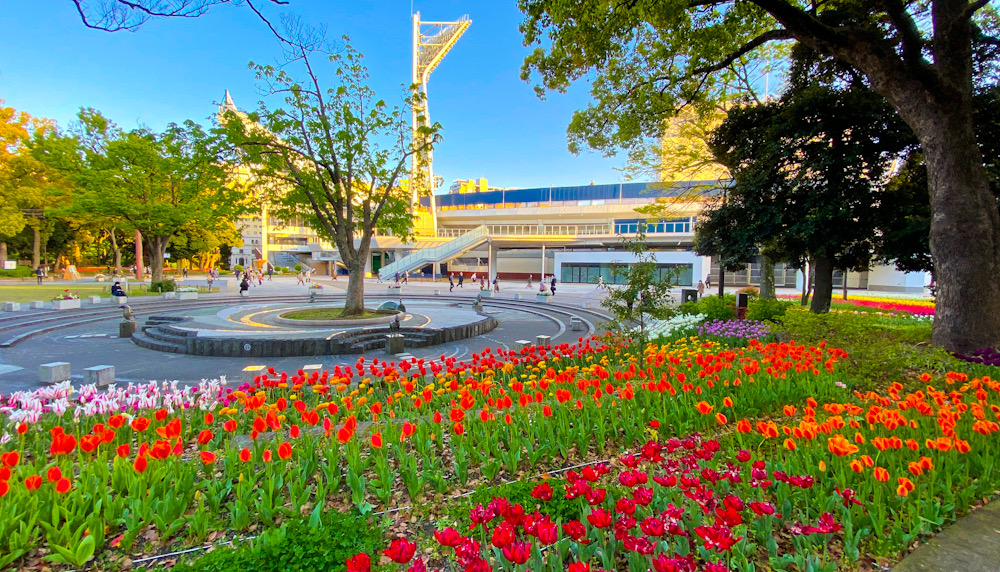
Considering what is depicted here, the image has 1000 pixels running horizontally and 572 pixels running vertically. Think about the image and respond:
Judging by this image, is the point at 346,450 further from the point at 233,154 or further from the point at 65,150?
the point at 65,150

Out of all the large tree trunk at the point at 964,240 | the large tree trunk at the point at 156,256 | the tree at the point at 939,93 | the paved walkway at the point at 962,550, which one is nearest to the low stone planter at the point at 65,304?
the large tree trunk at the point at 156,256

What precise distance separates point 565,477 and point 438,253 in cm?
3959

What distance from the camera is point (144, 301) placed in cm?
2147

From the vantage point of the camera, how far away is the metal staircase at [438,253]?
41781mm

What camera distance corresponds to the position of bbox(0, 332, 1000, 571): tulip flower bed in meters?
2.20

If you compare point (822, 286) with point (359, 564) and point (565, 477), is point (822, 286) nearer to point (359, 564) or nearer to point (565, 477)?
point (565, 477)

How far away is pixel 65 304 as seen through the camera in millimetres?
18031

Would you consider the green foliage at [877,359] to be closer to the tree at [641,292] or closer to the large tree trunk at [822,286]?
the tree at [641,292]

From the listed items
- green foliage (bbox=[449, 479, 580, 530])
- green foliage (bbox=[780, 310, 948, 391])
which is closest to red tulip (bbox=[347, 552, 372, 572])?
green foliage (bbox=[449, 479, 580, 530])

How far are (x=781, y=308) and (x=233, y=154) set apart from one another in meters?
17.0

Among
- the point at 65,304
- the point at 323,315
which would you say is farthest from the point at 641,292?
the point at 65,304

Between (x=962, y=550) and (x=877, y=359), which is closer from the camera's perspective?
(x=962, y=550)

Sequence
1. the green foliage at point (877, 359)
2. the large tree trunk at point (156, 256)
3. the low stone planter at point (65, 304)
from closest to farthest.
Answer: the green foliage at point (877, 359), the low stone planter at point (65, 304), the large tree trunk at point (156, 256)

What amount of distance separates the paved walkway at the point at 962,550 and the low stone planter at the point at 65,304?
82.9 ft
